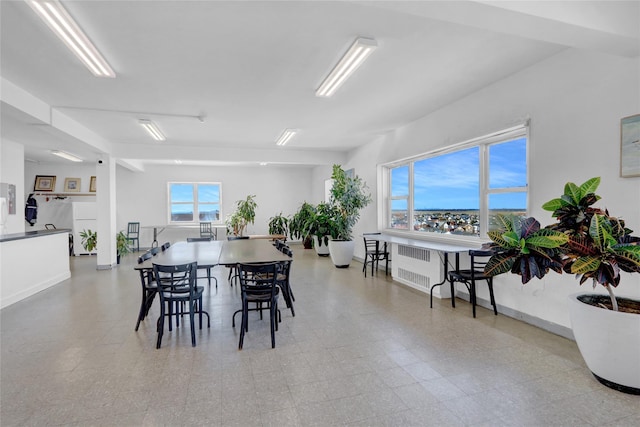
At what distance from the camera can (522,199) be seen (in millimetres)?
3723

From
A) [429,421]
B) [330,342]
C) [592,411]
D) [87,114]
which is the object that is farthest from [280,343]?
[87,114]

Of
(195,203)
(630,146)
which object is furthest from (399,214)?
(195,203)

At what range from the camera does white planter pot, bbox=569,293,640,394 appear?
2076mm

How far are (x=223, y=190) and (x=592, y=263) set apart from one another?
989cm

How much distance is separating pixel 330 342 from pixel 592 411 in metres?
1.96

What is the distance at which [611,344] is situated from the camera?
2.14m

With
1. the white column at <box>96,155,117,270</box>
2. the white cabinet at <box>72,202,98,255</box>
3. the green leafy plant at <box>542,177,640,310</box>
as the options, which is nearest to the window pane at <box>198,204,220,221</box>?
the white cabinet at <box>72,202,98,255</box>

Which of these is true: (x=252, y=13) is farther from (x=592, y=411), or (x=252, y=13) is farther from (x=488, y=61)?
(x=592, y=411)

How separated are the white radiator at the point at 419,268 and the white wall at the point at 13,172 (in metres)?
7.47

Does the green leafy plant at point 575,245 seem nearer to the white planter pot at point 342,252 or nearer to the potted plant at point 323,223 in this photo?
the white planter pot at point 342,252

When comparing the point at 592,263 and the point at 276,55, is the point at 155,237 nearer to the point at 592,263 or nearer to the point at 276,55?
the point at 276,55

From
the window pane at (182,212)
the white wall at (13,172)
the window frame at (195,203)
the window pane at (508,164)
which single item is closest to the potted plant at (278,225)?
the window frame at (195,203)

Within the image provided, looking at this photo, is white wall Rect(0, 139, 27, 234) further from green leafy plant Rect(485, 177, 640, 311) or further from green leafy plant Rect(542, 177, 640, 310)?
green leafy plant Rect(542, 177, 640, 310)

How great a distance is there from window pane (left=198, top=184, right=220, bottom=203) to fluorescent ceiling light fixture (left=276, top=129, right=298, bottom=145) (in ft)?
14.4
